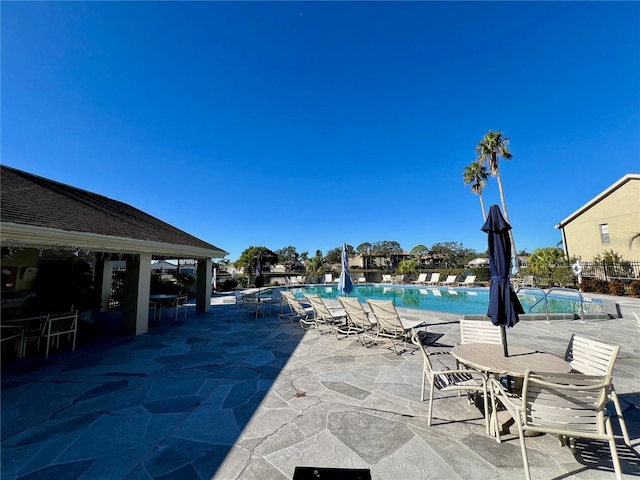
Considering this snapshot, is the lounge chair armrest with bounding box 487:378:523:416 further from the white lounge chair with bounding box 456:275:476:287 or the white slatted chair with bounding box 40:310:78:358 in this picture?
the white lounge chair with bounding box 456:275:476:287

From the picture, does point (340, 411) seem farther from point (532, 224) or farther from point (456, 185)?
point (532, 224)

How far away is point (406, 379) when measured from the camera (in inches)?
164

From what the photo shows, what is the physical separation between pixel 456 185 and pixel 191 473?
100 ft

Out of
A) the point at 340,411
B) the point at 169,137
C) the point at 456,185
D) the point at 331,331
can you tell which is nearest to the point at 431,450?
the point at 340,411

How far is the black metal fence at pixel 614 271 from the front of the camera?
15383mm

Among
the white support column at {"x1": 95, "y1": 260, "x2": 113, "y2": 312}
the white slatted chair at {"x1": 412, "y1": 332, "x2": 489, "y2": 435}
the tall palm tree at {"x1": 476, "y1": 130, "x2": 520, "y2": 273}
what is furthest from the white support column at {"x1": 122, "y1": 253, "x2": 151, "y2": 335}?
the tall palm tree at {"x1": 476, "y1": 130, "x2": 520, "y2": 273}

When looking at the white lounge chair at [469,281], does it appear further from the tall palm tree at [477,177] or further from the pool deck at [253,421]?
the pool deck at [253,421]

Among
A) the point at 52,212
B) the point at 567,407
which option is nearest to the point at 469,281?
the point at 567,407

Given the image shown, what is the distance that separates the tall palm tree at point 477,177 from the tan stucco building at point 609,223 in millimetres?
6881

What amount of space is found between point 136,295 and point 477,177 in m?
28.3

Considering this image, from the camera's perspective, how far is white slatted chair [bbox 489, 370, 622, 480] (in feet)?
6.45

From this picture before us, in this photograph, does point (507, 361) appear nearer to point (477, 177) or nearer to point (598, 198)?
point (598, 198)

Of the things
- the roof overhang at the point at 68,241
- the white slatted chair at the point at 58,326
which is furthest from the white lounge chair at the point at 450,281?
the white slatted chair at the point at 58,326

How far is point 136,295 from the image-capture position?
7.30m
